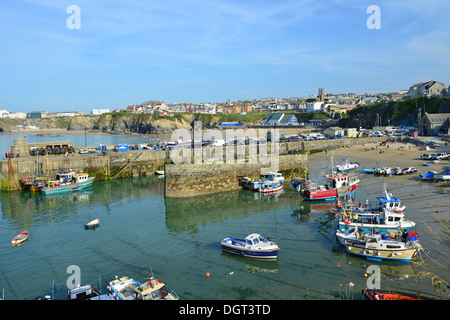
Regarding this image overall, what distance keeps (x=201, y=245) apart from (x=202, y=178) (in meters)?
13.6

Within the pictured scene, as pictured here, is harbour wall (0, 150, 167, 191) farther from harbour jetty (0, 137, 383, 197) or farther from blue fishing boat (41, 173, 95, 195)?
blue fishing boat (41, 173, 95, 195)

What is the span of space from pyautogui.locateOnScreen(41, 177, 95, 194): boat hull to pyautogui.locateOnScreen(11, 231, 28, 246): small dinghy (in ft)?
46.9

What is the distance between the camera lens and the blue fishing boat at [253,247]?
1867 centimetres

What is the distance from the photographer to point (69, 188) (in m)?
37.6

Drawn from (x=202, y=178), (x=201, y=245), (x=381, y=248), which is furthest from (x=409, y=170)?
(x=201, y=245)

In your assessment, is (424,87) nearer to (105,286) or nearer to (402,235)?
(402,235)

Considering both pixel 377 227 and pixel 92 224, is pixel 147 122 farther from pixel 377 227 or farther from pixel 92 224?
pixel 377 227

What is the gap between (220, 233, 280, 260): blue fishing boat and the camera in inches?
735

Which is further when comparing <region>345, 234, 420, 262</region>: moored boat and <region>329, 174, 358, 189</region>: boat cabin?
<region>329, 174, 358, 189</region>: boat cabin

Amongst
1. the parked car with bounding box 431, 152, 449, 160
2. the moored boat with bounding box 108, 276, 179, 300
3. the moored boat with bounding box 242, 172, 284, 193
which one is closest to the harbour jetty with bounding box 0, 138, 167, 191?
the moored boat with bounding box 242, 172, 284, 193

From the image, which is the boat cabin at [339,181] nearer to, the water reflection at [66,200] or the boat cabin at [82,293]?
the water reflection at [66,200]

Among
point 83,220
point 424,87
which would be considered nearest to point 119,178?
point 83,220

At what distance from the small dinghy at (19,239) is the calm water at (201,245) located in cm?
39

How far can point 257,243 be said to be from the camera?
19.4m
